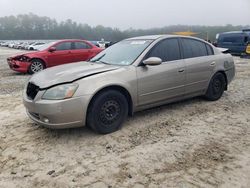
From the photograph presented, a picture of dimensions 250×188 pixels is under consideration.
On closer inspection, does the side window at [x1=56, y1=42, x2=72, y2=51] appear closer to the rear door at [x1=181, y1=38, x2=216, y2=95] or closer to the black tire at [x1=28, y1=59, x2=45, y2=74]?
the black tire at [x1=28, y1=59, x2=45, y2=74]

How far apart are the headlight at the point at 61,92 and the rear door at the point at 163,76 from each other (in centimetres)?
115

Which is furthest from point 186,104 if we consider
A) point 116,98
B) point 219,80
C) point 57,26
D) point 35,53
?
point 57,26

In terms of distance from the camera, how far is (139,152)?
355 centimetres

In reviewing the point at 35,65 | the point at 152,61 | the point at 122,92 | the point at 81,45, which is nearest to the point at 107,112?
the point at 122,92

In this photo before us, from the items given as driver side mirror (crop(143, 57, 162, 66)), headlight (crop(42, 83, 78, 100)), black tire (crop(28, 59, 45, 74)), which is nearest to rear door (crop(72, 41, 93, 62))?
black tire (crop(28, 59, 45, 74))

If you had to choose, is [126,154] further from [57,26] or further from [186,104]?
[57,26]

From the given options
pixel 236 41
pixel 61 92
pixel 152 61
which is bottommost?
pixel 61 92

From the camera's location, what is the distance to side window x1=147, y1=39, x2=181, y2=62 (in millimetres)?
4747

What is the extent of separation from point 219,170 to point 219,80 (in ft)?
10.7

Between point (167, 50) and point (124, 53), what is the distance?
31.8 inches

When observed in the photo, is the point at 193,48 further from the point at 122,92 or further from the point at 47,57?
the point at 47,57

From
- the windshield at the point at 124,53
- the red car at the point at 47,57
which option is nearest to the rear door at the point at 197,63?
the windshield at the point at 124,53

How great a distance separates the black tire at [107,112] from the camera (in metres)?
3.90

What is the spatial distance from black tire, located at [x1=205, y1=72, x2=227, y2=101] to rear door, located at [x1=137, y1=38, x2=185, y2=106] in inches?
38.8
